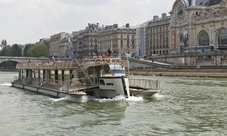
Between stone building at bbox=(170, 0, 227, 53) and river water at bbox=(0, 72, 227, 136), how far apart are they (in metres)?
67.3

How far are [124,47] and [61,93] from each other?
120383 mm

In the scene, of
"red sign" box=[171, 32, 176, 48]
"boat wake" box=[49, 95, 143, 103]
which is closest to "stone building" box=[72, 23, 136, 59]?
"red sign" box=[171, 32, 176, 48]

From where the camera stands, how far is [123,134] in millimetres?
18531

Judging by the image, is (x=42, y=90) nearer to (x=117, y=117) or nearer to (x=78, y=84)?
(x=78, y=84)

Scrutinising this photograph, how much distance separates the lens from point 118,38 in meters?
150

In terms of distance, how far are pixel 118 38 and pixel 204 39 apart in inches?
2102

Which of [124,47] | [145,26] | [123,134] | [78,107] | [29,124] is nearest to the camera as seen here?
[123,134]

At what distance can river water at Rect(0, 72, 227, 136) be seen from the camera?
762 inches

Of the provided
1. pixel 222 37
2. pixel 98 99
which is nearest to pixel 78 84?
pixel 98 99

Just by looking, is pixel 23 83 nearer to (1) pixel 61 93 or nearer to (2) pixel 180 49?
(1) pixel 61 93

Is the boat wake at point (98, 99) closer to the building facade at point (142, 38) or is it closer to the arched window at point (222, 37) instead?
the arched window at point (222, 37)

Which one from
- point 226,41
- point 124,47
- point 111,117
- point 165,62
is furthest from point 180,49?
point 111,117

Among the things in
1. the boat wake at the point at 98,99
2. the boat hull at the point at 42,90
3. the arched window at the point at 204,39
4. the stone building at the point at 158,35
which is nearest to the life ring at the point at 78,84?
the boat wake at the point at 98,99

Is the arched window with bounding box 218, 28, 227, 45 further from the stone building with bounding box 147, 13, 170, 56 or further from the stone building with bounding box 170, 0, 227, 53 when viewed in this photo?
the stone building with bounding box 147, 13, 170, 56
